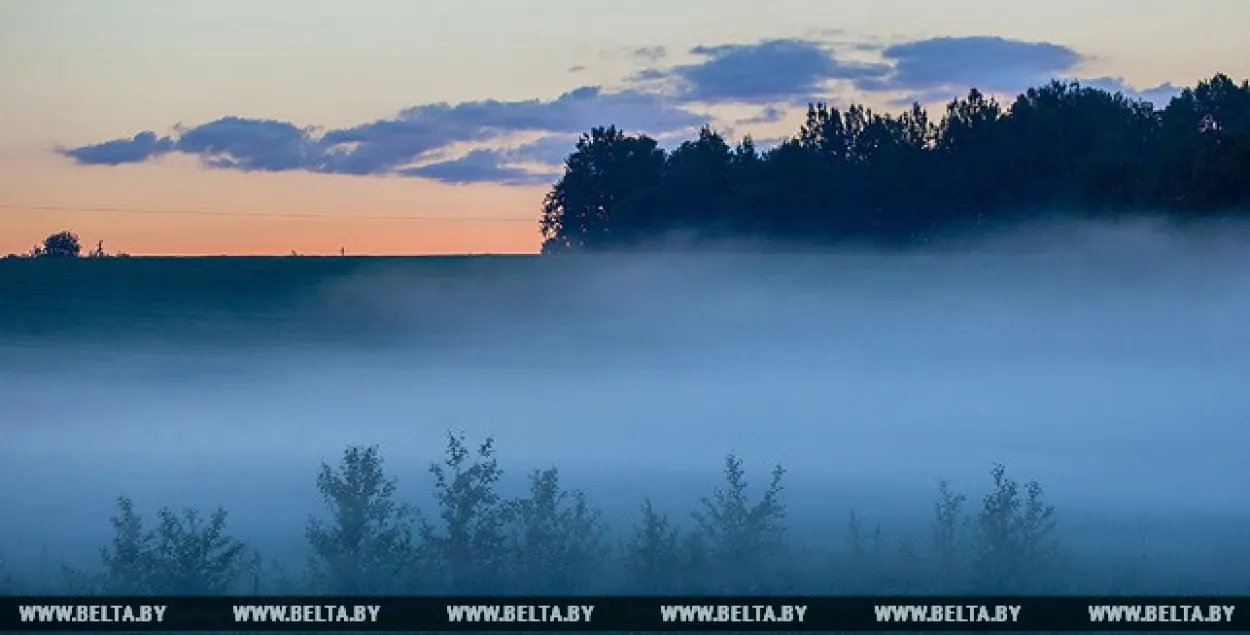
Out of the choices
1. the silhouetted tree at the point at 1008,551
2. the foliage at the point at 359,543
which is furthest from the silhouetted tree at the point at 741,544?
the foliage at the point at 359,543

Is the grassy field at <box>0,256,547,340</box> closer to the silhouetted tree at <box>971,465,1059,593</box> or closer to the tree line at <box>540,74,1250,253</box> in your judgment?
the silhouetted tree at <box>971,465,1059,593</box>

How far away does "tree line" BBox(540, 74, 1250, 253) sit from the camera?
3273 inches

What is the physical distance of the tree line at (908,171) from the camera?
8312 cm

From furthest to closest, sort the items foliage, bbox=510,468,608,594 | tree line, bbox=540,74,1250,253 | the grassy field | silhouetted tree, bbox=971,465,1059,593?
tree line, bbox=540,74,1250,253 < the grassy field < silhouetted tree, bbox=971,465,1059,593 < foliage, bbox=510,468,608,594

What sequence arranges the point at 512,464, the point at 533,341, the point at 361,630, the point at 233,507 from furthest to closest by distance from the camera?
the point at 533,341, the point at 512,464, the point at 233,507, the point at 361,630

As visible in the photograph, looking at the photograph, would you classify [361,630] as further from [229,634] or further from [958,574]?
[958,574]

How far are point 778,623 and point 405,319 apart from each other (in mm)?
27695

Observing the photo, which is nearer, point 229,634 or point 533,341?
point 229,634

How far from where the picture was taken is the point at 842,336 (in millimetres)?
43062

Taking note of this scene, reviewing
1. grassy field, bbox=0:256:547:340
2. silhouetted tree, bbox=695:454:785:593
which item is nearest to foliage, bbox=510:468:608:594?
silhouetted tree, bbox=695:454:785:593

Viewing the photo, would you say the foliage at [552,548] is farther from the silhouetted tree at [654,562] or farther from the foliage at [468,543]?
the silhouetted tree at [654,562]

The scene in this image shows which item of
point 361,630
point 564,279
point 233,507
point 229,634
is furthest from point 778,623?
point 564,279

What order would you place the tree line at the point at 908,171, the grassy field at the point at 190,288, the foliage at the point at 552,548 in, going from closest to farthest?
the foliage at the point at 552,548
the grassy field at the point at 190,288
the tree line at the point at 908,171

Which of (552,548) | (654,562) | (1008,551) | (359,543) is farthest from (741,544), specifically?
(359,543)
